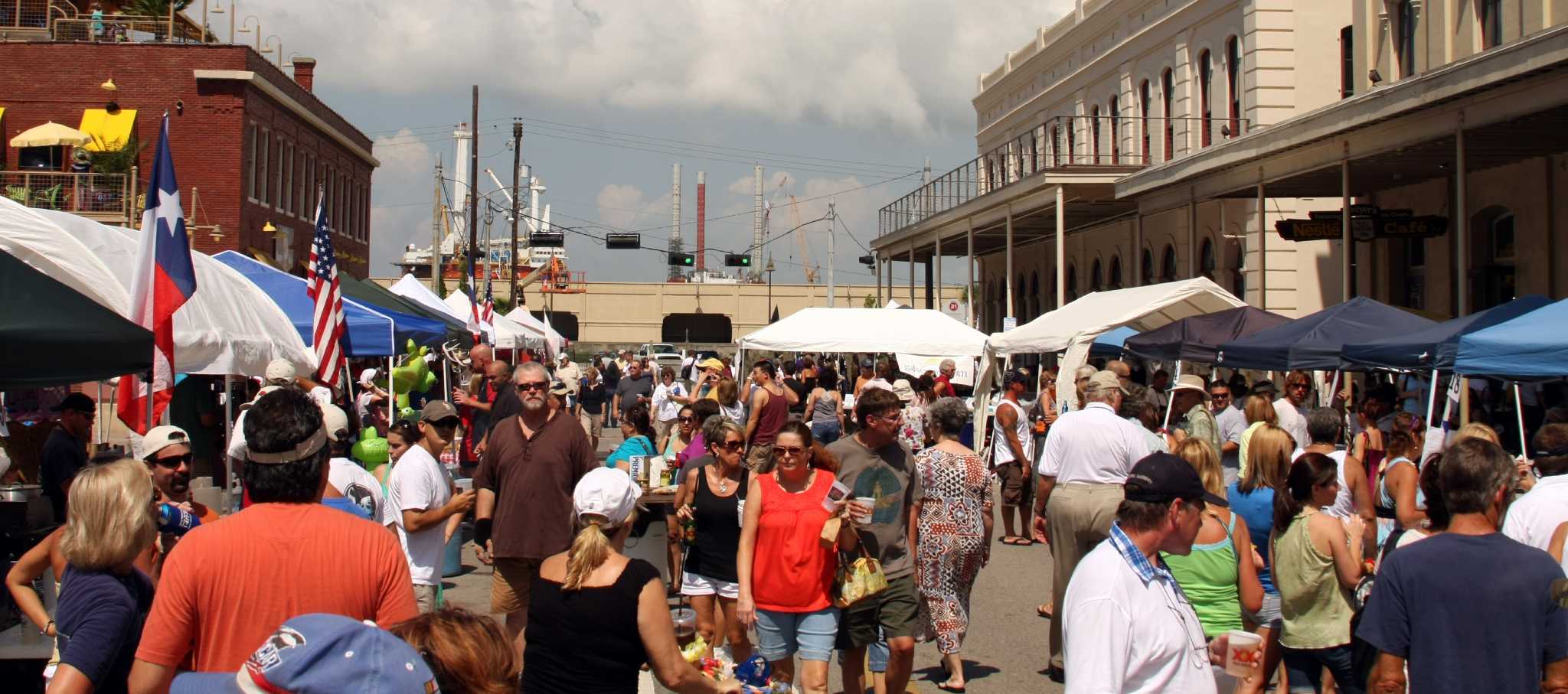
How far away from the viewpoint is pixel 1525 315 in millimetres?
10844

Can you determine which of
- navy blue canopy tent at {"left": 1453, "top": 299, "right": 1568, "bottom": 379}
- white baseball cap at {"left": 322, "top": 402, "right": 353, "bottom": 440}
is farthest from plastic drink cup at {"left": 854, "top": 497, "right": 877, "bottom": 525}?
navy blue canopy tent at {"left": 1453, "top": 299, "right": 1568, "bottom": 379}

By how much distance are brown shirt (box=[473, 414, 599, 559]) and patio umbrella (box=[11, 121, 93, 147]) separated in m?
29.0

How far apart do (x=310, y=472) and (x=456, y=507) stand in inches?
146

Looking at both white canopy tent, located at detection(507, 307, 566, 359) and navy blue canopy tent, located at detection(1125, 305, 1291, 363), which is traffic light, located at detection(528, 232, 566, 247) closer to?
white canopy tent, located at detection(507, 307, 566, 359)

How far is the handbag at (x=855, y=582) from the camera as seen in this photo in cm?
630

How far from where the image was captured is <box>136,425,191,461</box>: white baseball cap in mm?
5590

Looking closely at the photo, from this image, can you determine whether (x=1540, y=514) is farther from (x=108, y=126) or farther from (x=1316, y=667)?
(x=108, y=126)

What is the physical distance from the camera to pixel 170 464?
5582 millimetres

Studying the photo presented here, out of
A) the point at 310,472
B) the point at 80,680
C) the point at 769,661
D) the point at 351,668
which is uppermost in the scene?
the point at 310,472

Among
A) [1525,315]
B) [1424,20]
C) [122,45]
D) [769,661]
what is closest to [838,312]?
[1424,20]

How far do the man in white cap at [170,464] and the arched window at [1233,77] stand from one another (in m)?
25.5

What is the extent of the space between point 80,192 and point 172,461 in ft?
95.7

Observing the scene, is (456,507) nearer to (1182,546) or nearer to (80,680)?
(80,680)

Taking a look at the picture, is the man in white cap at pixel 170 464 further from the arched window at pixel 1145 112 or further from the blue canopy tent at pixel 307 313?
the arched window at pixel 1145 112
